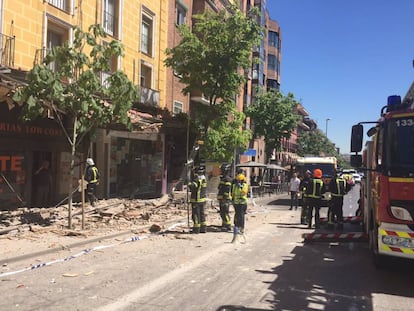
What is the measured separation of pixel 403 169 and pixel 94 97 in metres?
7.83

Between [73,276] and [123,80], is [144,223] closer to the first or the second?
[123,80]

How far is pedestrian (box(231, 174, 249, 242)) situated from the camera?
37.1 feet

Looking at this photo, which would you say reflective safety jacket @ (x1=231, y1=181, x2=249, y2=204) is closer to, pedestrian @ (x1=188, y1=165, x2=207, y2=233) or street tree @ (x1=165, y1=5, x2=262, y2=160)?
pedestrian @ (x1=188, y1=165, x2=207, y2=233)

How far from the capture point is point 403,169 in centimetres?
654

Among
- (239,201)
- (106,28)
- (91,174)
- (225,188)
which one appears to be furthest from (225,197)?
(106,28)

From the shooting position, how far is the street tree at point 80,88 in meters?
10.4

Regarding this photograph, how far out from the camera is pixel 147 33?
22.6 m

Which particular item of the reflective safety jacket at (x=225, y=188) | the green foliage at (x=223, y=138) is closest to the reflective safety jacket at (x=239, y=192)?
the reflective safety jacket at (x=225, y=188)

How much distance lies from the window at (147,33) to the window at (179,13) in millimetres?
3574

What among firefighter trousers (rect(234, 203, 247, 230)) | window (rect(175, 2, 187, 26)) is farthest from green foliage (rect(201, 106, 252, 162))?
firefighter trousers (rect(234, 203, 247, 230))

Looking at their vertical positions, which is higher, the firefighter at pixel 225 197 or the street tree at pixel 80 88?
the street tree at pixel 80 88

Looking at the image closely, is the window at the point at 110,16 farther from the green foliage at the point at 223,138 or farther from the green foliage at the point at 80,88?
the green foliage at the point at 80,88

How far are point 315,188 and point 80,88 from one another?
7.37 m

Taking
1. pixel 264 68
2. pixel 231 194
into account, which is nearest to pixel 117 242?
pixel 231 194
